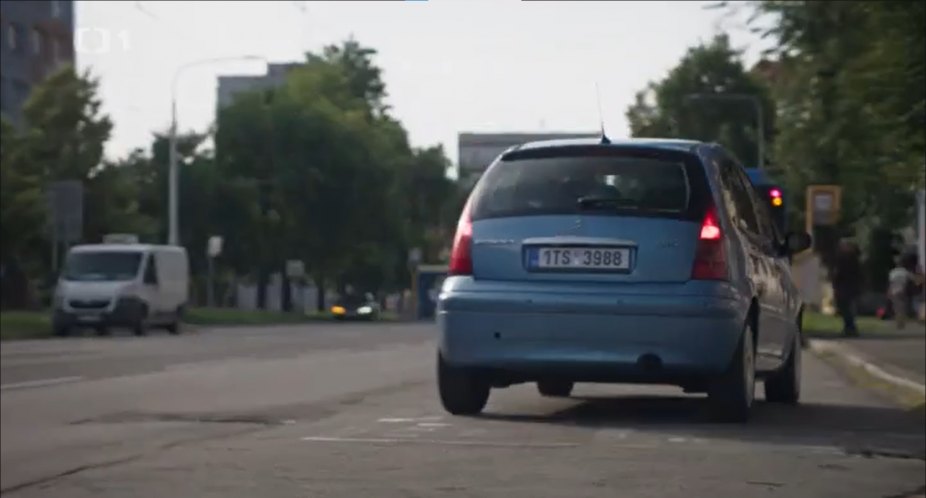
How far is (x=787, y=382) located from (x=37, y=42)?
287 ft

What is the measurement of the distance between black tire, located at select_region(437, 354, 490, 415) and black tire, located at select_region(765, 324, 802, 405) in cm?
242

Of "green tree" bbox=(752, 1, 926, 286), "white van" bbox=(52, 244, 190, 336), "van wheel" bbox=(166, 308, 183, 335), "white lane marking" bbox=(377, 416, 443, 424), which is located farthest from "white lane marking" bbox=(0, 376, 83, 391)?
"van wheel" bbox=(166, 308, 183, 335)

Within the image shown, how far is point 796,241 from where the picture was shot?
13.7m

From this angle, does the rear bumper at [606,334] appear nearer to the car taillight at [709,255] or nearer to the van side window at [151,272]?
the car taillight at [709,255]

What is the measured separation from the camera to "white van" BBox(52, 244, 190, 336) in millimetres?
42344

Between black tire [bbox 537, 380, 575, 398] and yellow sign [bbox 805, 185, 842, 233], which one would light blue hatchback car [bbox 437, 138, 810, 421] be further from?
yellow sign [bbox 805, 185, 842, 233]

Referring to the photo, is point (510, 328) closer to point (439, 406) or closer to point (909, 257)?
point (439, 406)

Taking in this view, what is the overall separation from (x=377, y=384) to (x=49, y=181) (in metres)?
44.6

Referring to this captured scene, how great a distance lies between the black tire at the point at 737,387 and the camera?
11.7 m

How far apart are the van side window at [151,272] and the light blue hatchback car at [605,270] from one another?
3224 centimetres

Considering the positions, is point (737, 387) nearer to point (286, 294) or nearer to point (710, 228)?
point (710, 228)

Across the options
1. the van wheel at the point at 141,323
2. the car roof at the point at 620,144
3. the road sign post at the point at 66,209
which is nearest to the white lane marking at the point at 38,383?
the car roof at the point at 620,144

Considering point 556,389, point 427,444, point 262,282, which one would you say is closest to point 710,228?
point 427,444

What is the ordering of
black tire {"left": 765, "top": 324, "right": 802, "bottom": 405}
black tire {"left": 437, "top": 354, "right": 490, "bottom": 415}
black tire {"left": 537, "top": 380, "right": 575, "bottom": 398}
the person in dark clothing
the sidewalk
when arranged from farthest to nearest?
the person in dark clothing → the sidewalk → black tire {"left": 537, "top": 380, "right": 575, "bottom": 398} → black tire {"left": 765, "top": 324, "right": 802, "bottom": 405} → black tire {"left": 437, "top": 354, "right": 490, "bottom": 415}
